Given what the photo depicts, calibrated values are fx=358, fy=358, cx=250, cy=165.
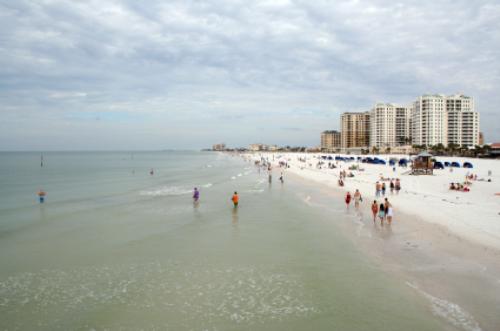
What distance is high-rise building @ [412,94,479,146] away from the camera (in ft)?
464

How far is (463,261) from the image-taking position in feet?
38.5

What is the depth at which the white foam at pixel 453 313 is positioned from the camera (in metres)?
7.77

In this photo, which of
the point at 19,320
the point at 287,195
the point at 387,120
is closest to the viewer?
the point at 19,320

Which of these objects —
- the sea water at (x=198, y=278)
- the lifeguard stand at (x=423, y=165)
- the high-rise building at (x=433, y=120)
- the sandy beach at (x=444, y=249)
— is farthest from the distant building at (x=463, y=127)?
the sea water at (x=198, y=278)

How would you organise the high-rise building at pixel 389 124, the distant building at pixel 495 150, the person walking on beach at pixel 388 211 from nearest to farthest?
1. the person walking on beach at pixel 388 211
2. the distant building at pixel 495 150
3. the high-rise building at pixel 389 124

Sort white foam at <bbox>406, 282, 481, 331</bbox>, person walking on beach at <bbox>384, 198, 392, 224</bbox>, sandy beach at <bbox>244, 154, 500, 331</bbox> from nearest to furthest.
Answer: white foam at <bbox>406, 282, 481, 331</bbox> → sandy beach at <bbox>244, 154, 500, 331</bbox> → person walking on beach at <bbox>384, 198, 392, 224</bbox>

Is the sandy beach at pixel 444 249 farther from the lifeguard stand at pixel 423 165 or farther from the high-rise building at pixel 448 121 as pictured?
the high-rise building at pixel 448 121

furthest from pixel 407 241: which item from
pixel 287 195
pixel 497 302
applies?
pixel 287 195

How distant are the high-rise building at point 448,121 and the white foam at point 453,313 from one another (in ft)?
495

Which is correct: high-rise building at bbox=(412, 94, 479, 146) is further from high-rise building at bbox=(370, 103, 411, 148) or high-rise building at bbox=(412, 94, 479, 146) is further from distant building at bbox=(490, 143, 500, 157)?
distant building at bbox=(490, 143, 500, 157)

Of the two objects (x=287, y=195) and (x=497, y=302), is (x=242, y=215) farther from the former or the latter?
(x=497, y=302)

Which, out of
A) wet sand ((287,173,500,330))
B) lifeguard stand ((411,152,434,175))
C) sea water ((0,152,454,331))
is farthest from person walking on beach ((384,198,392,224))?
lifeguard stand ((411,152,434,175))

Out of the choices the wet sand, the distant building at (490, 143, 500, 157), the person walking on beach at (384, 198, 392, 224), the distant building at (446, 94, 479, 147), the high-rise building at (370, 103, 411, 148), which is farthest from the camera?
the high-rise building at (370, 103, 411, 148)

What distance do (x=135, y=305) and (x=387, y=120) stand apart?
183 metres
